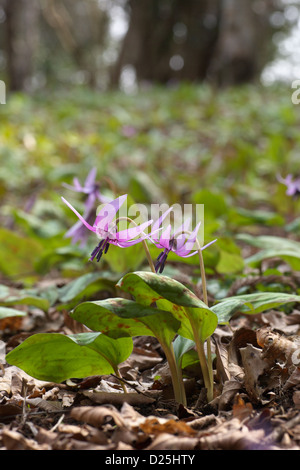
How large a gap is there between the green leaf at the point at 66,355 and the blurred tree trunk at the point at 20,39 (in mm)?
10592

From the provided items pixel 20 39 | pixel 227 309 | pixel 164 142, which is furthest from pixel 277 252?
pixel 20 39

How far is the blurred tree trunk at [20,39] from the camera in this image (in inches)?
408

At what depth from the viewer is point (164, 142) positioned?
6.62m

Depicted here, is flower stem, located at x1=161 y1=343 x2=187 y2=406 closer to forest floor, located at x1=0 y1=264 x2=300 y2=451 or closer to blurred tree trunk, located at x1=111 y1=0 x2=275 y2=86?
forest floor, located at x1=0 y1=264 x2=300 y2=451

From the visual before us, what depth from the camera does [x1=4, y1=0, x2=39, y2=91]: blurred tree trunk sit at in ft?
34.0

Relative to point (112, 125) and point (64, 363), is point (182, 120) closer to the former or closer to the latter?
point (112, 125)

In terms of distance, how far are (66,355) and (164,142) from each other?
5.56 metres

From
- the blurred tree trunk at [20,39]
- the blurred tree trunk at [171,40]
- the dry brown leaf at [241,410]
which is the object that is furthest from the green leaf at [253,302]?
the blurred tree trunk at [171,40]

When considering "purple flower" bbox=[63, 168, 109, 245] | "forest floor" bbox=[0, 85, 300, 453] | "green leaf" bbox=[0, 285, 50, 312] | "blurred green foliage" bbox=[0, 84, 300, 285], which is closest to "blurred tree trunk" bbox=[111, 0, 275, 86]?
"blurred green foliage" bbox=[0, 84, 300, 285]

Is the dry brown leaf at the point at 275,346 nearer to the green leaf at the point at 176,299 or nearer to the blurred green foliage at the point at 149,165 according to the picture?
the green leaf at the point at 176,299

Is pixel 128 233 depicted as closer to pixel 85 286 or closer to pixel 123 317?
pixel 123 317

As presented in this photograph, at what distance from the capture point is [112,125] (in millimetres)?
7242

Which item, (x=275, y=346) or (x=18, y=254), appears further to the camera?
(x=18, y=254)
